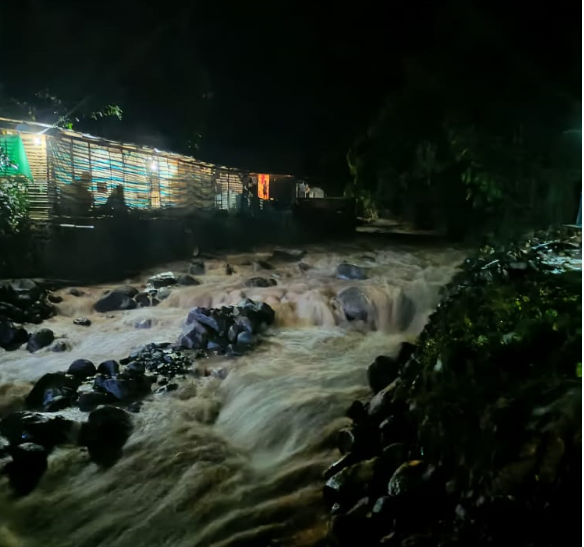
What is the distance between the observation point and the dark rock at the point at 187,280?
7.97 meters

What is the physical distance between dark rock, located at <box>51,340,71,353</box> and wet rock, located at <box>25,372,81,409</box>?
978mm

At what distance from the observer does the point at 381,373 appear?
4.65m

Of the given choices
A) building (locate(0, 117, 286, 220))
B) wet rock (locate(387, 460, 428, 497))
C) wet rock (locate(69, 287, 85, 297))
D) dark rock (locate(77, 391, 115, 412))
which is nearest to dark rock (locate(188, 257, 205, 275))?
wet rock (locate(69, 287, 85, 297))

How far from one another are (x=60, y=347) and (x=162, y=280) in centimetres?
230

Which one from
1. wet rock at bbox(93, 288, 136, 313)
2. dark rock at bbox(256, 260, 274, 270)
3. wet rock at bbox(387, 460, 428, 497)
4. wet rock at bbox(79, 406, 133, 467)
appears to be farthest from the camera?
dark rock at bbox(256, 260, 274, 270)

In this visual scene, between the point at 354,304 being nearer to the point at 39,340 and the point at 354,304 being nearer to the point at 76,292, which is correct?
the point at 39,340

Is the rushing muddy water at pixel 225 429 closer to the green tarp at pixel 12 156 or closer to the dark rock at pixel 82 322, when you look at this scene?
the dark rock at pixel 82 322

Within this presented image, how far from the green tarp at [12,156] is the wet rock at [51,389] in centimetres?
417

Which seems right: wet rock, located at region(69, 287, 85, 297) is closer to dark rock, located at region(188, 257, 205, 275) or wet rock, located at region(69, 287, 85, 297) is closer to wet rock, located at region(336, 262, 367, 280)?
dark rock, located at region(188, 257, 205, 275)

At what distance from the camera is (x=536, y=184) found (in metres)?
4.71

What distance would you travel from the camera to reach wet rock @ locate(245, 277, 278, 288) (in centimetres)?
795

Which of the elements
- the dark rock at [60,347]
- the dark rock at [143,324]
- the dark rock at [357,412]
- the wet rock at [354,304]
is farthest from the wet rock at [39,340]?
the dark rock at [357,412]

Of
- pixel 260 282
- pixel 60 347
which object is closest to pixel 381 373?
pixel 260 282

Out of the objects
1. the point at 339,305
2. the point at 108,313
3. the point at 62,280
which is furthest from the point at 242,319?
the point at 62,280
